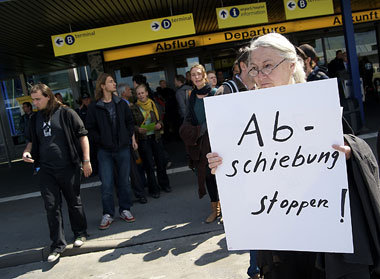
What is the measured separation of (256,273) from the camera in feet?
10.6

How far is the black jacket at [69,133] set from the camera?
4391 millimetres

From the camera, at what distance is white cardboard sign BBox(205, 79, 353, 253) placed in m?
1.58

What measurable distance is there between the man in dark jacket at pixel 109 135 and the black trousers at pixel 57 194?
55 cm

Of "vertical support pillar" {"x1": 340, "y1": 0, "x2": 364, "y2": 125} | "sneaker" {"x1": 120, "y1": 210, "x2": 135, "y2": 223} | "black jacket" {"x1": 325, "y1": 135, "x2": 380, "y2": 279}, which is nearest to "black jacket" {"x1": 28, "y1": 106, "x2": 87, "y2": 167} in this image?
"sneaker" {"x1": 120, "y1": 210, "x2": 135, "y2": 223}

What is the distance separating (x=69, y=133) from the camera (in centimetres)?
444

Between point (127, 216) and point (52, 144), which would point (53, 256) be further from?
point (52, 144)

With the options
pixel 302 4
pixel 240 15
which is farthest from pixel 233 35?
pixel 302 4

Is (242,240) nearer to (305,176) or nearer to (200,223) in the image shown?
(305,176)

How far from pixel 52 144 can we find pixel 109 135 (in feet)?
2.67

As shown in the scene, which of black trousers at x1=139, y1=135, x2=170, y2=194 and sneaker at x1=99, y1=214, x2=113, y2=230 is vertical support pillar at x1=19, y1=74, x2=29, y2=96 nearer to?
black trousers at x1=139, y1=135, x2=170, y2=194

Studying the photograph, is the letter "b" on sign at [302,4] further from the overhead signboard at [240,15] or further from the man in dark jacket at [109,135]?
the man in dark jacket at [109,135]

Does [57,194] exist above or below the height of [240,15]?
below

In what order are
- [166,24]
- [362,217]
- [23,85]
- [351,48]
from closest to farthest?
1. [362,217]
2. [351,48]
3. [166,24]
4. [23,85]

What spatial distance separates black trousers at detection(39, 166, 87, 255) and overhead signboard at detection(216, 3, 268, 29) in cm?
563
